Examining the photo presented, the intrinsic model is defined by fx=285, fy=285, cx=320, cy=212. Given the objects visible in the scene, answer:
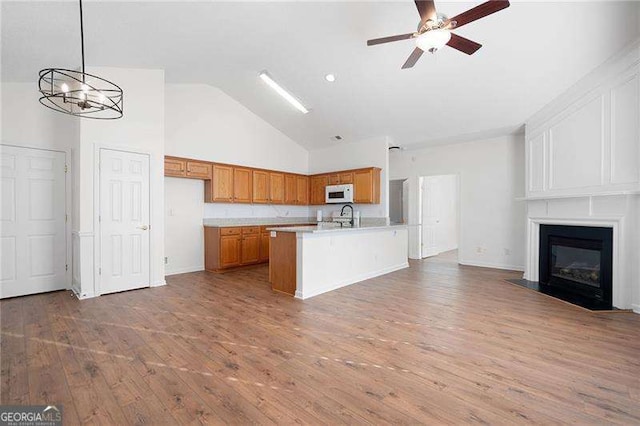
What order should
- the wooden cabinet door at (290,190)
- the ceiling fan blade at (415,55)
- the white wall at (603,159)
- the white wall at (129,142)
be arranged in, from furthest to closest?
the wooden cabinet door at (290,190) < the white wall at (129,142) < the white wall at (603,159) < the ceiling fan blade at (415,55)

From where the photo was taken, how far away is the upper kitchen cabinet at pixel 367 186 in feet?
20.4

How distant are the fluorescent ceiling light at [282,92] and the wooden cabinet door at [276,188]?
172 cm

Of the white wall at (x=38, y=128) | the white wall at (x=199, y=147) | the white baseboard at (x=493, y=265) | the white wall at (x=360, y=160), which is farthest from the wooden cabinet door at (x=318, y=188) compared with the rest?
the white wall at (x=38, y=128)

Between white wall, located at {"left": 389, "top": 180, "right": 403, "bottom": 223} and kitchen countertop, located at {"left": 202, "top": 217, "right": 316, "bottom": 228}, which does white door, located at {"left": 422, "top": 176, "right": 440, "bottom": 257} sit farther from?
kitchen countertop, located at {"left": 202, "top": 217, "right": 316, "bottom": 228}

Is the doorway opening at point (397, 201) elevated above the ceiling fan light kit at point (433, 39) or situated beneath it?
situated beneath

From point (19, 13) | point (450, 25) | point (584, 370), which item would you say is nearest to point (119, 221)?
point (19, 13)

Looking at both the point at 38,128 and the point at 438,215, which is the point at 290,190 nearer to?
the point at 438,215

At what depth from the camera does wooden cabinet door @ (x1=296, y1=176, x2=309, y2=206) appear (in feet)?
24.3

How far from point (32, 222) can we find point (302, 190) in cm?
507

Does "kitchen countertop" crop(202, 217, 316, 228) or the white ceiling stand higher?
the white ceiling

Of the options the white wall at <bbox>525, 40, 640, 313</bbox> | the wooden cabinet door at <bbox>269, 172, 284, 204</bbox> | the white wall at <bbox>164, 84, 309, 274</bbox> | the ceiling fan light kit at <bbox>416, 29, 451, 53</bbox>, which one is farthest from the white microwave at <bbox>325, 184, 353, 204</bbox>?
the ceiling fan light kit at <bbox>416, 29, 451, 53</bbox>

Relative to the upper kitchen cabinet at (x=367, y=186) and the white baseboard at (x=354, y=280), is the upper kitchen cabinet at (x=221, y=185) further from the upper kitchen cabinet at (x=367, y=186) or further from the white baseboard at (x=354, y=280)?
the white baseboard at (x=354, y=280)

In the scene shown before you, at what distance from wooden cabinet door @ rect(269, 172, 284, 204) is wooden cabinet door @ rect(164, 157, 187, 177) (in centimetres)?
199

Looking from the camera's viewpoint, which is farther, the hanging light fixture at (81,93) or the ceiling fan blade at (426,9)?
the ceiling fan blade at (426,9)
